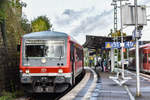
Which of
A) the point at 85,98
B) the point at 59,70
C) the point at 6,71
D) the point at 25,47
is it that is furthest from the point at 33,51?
the point at 85,98

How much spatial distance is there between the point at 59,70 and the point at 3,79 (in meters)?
3.26

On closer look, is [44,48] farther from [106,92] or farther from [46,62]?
[106,92]

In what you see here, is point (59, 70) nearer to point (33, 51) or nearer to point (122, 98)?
point (33, 51)

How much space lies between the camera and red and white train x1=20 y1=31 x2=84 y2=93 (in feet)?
44.8

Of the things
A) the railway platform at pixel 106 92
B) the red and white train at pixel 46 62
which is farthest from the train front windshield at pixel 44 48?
the railway platform at pixel 106 92

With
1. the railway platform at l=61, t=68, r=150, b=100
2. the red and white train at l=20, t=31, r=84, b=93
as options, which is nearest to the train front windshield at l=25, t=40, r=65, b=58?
the red and white train at l=20, t=31, r=84, b=93

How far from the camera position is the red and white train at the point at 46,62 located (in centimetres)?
1364

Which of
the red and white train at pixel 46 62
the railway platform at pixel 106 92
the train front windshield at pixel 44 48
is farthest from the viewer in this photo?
the train front windshield at pixel 44 48

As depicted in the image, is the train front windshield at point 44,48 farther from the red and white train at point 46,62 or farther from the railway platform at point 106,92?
the railway platform at point 106,92

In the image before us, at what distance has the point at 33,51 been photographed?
556 inches

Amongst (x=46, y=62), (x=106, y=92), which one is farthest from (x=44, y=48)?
(x=106, y=92)

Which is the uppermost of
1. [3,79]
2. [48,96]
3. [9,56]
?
[9,56]

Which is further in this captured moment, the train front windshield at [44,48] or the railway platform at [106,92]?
the train front windshield at [44,48]

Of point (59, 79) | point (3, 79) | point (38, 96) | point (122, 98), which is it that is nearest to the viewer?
point (122, 98)
